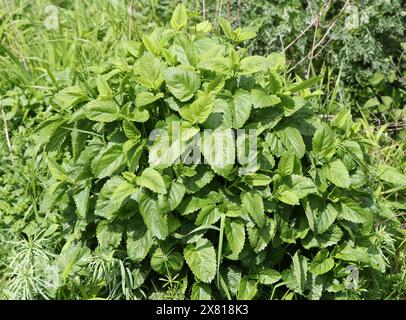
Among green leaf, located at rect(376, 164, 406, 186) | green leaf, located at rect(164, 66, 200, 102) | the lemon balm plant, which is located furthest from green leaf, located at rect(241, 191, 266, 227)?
green leaf, located at rect(376, 164, 406, 186)

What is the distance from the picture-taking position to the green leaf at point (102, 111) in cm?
259

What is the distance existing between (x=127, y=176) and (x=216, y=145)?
1.27ft

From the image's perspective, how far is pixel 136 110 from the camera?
265 centimetres

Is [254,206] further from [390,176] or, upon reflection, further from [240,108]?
[390,176]

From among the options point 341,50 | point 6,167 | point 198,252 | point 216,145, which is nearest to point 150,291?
Answer: point 198,252

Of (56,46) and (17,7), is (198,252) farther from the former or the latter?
(17,7)

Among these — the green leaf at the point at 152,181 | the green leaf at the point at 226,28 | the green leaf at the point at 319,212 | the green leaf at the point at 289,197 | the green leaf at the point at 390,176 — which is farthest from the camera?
the green leaf at the point at 390,176

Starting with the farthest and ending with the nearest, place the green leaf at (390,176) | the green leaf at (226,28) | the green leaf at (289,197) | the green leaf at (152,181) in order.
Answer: the green leaf at (390,176), the green leaf at (226,28), the green leaf at (289,197), the green leaf at (152,181)

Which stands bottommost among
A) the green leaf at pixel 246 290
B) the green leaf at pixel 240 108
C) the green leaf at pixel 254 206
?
the green leaf at pixel 246 290

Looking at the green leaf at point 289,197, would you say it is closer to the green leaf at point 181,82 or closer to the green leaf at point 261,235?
the green leaf at point 261,235

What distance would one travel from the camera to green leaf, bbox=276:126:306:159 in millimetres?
2650

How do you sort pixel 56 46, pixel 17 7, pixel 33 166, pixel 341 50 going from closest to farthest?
pixel 33 166, pixel 341 50, pixel 56 46, pixel 17 7

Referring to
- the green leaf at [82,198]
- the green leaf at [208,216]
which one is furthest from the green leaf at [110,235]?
the green leaf at [208,216]

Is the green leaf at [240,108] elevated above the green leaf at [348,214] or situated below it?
above
